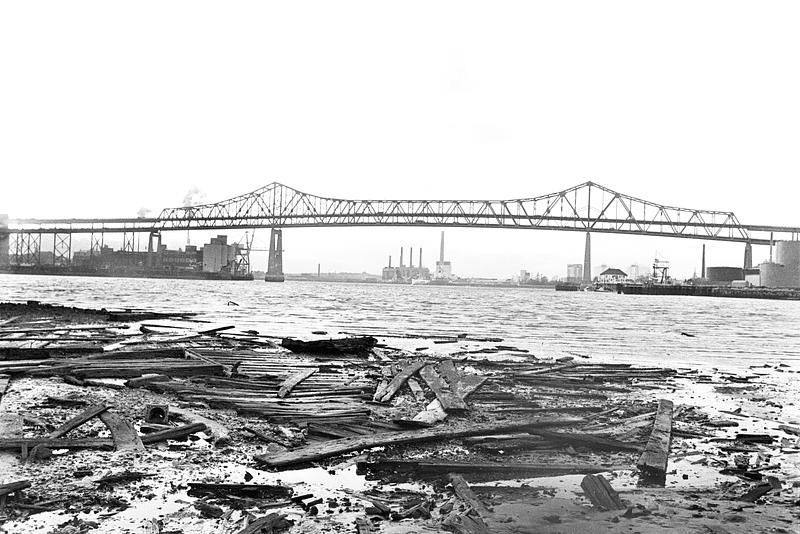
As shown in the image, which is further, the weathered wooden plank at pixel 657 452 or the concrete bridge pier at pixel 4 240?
the concrete bridge pier at pixel 4 240

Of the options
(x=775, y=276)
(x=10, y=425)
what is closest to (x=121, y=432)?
(x=10, y=425)

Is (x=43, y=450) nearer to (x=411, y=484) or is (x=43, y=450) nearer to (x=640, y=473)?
(x=411, y=484)

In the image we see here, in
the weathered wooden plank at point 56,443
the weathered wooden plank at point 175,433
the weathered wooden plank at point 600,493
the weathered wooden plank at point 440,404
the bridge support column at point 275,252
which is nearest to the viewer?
the weathered wooden plank at point 600,493

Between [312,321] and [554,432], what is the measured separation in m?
22.0

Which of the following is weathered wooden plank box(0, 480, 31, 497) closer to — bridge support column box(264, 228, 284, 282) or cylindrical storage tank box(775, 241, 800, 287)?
cylindrical storage tank box(775, 241, 800, 287)

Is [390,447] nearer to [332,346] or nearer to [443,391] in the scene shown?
[443,391]

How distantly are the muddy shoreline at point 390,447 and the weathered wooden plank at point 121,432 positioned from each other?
0.06 metres

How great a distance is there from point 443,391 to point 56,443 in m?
5.17

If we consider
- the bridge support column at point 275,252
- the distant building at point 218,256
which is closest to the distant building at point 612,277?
the bridge support column at point 275,252

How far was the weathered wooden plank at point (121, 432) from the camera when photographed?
6367mm

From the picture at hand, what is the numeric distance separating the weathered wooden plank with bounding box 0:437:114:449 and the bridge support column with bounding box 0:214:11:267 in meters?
153

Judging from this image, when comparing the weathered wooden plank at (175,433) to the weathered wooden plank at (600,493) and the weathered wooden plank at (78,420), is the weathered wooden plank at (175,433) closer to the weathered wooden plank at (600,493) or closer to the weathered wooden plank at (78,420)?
the weathered wooden plank at (78,420)

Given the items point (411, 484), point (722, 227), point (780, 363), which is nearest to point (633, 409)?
point (411, 484)

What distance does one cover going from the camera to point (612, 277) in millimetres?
183250
